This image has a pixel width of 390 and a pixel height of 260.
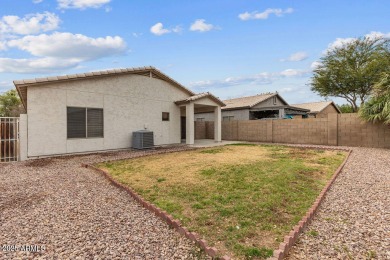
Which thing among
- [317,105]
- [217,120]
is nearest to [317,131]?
[217,120]

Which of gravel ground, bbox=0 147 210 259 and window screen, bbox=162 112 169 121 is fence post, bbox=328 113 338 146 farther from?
gravel ground, bbox=0 147 210 259

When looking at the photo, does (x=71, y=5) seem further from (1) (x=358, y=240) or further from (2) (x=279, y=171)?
(1) (x=358, y=240)

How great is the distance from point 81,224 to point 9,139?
8200 mm

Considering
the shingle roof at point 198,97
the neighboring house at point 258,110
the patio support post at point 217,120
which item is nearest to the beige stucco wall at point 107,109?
the shingle roof at point 198,97

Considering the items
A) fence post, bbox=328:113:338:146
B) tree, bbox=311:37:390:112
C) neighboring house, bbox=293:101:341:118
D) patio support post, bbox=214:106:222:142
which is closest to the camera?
fence post, bbox=328:113:338:146

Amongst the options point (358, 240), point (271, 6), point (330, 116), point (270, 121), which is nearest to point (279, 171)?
point (358, 240)

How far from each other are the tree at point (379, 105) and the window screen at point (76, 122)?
1511 cm

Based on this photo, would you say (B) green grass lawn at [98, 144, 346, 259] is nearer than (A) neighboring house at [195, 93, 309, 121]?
Yes

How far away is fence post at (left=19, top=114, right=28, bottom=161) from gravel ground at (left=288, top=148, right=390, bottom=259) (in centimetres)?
1052

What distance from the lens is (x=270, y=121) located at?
1705cm

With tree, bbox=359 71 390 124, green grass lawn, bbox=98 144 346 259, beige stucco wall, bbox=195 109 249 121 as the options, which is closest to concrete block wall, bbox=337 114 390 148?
tree, bbox=359 71 390 124

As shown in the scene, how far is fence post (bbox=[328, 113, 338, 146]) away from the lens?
1413cm

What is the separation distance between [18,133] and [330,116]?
16689mm

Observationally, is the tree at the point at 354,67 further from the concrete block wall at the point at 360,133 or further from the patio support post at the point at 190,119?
the patio support post at the point at 190,119
